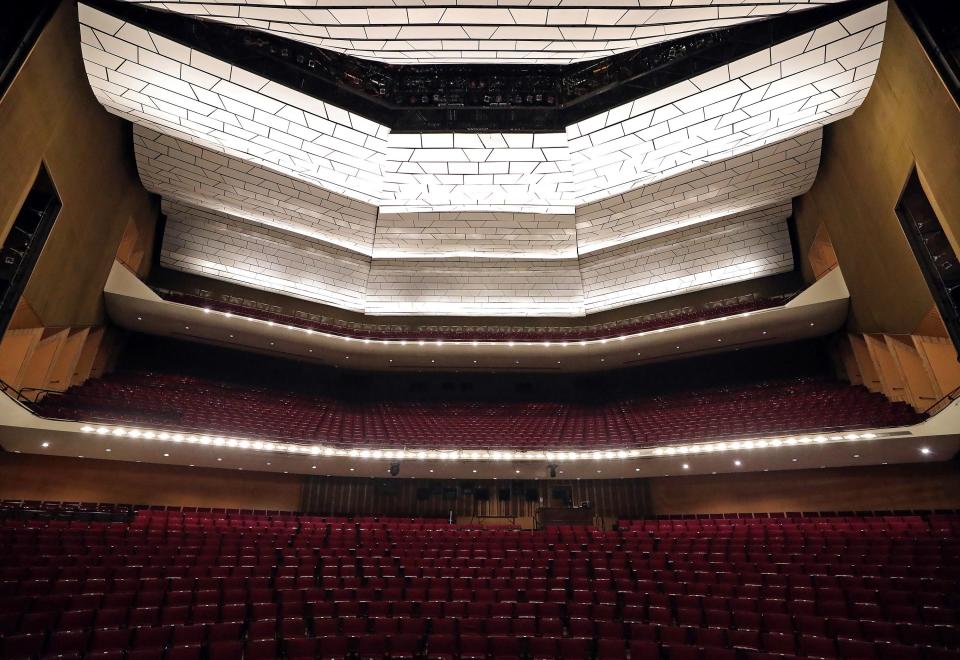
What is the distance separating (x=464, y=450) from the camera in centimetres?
802

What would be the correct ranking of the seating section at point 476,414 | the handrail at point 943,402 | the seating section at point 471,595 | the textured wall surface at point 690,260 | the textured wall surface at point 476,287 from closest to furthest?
the seating section at point 471,595 → the handrail at point 943,402 → the seating section at point 476,414 → the textured wall surface at point 690,260 → the textured wall surface at point 476,287

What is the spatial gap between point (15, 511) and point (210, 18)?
6.36 m

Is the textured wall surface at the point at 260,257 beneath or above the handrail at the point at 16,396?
above

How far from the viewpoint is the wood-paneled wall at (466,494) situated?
7.12 m

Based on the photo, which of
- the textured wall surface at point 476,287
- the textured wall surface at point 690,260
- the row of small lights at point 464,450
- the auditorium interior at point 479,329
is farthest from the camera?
the textured wall surface at point 476,287

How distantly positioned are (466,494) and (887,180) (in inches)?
322

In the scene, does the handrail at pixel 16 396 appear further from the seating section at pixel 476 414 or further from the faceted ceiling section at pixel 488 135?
the faceted ceiling section at pixel 488 135

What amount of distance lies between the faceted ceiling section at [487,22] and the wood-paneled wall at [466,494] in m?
6.76

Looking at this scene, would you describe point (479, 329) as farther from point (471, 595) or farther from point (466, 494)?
point (471, 595)

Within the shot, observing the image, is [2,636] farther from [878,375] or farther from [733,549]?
[878,375]

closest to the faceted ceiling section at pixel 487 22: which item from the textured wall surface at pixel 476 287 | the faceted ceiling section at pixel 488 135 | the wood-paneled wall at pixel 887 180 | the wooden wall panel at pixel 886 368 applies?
the faceted ceiling section at pixel 488 135

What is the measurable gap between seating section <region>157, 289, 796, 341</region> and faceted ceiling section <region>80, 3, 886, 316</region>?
21.9 inches

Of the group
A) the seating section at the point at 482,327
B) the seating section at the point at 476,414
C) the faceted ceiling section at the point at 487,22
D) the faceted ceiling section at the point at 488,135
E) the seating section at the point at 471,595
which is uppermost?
the faceted ceiling section at the point at 488,135

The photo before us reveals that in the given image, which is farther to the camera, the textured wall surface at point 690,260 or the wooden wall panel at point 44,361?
the textured wall surface at point 690,260
